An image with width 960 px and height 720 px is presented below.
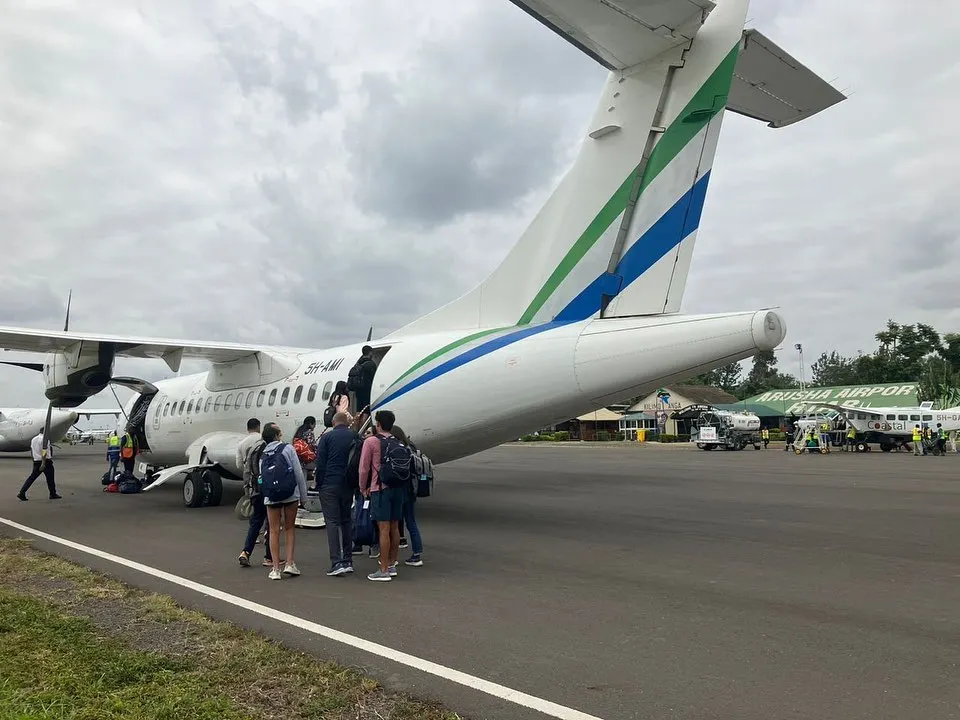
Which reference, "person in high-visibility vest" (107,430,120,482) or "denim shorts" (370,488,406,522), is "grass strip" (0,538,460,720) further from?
"person in high-visibility vest" (107,430,120,482)

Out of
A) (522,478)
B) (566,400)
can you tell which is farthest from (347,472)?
(522,478)

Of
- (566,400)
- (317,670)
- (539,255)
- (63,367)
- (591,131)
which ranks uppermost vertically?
(591,131)

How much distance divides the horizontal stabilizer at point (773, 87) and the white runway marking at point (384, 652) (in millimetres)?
7553

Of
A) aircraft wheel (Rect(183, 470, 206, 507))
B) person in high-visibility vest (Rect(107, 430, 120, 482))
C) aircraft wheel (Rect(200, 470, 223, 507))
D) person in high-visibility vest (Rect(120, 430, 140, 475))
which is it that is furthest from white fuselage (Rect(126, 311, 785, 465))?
person in high-visibility vest (Rect(107, 430, 120, 482))

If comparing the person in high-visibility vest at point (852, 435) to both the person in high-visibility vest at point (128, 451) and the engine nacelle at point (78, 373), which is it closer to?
the person in high-visibility vest at point (128, 451)

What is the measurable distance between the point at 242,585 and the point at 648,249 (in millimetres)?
5917

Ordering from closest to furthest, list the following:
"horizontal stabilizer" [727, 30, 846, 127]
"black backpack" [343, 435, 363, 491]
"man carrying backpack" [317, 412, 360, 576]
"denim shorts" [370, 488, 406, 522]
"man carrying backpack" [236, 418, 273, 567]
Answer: "denim shorts" [370, 488, 406, 522] < "man carrying backpack" [317, 412, 360, 576] < "black backpack" [343, 435, 363, 491] < "man carrying backpack" [236, 418, 273, 567] < "horizontal stabilizer" [727, 30, 846, 127]

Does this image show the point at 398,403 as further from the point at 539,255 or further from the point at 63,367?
the point at 63,367

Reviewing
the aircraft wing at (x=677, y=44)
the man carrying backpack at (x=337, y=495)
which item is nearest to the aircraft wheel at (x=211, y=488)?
the man carrying backpack at (x=337, y=495)

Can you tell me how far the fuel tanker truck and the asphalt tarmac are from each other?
26.0m

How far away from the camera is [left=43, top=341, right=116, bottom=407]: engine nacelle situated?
13.5m

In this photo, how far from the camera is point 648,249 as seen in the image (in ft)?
27.9

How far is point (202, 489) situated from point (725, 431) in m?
32.1

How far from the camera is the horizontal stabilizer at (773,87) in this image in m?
8.26
